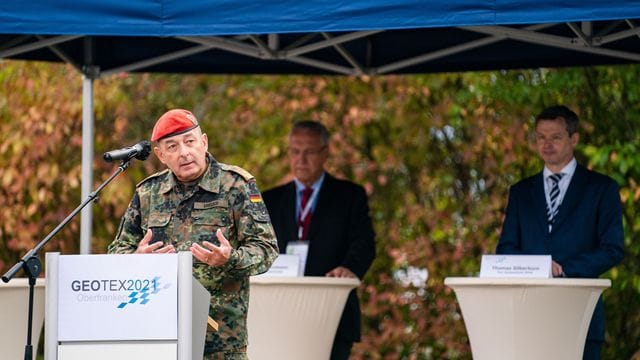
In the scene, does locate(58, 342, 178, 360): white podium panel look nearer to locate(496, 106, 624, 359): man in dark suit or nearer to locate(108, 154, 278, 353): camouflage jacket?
locate(108, 154, 278, 353): camouflage jacket

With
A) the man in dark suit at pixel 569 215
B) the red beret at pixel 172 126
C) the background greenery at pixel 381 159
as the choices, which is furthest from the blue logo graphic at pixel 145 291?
the background greenery at pixel 381 159

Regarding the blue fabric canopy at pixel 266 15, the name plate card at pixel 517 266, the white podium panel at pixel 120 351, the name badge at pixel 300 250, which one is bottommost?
the white podium panel at pixel 120 351

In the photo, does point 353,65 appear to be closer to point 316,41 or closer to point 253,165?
point 316,41

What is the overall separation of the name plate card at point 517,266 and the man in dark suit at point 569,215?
0.24 m

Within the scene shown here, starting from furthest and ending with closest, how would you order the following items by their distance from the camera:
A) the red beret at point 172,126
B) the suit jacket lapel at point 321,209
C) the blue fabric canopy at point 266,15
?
1. the suit jacket lapel at point 321,209
2. the blue fabric canopy at point 266,15
3. the red beret at point 172,126

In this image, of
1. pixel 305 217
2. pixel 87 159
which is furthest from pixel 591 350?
pixel 87 159

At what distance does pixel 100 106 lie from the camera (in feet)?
39.4

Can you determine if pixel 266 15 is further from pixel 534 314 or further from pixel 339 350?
pixel 339 350

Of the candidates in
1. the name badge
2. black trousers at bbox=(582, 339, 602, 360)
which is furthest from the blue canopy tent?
black trousers at bbox=(582, 339, 602, 360)

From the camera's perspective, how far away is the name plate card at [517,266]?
6.64 m

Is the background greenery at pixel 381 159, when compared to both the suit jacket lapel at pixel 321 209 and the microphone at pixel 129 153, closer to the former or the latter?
the suit jacket lapel at pixel 321 209

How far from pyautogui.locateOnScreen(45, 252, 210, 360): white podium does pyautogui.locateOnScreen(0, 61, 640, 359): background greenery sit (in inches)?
226

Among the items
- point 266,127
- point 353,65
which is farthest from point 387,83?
point 353,65

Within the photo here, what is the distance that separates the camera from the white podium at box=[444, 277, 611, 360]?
6531 millimetres
